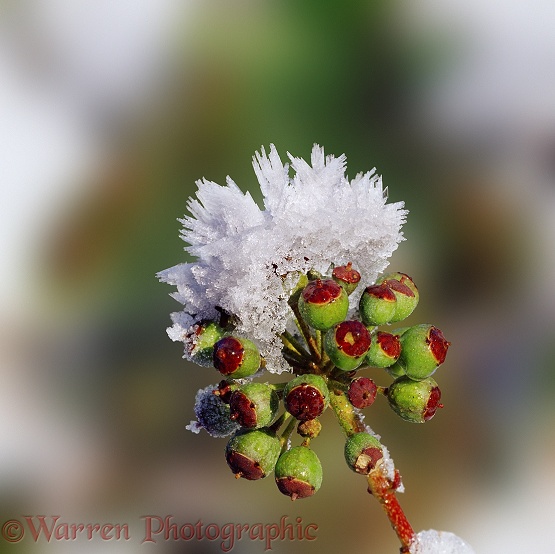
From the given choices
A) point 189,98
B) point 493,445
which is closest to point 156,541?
point 493,445

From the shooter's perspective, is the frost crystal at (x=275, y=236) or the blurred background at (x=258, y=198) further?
the blurred background at (x=258, y=198)

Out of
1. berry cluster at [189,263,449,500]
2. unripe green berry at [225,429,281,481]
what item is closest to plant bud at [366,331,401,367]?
berry cluster at [189,263,449,500]

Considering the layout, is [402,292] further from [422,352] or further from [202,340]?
[202,340]

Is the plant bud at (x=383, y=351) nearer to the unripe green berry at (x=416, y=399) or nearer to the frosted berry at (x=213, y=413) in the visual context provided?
the unripe green berry at (x=416, y=399)

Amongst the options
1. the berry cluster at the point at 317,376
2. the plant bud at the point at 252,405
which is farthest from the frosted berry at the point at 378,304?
the plant bud at the point at 252,405

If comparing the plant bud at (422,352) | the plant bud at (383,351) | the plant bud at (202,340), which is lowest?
the plant bud at (422,352)

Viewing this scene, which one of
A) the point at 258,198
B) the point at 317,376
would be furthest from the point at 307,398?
the point at 258,198

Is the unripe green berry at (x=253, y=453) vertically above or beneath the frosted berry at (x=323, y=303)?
beneath

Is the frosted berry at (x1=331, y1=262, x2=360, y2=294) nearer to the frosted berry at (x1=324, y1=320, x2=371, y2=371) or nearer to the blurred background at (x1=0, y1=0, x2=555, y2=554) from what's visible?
the frosted berry at (x1=324, y1=320, x2=371, y2=371)
